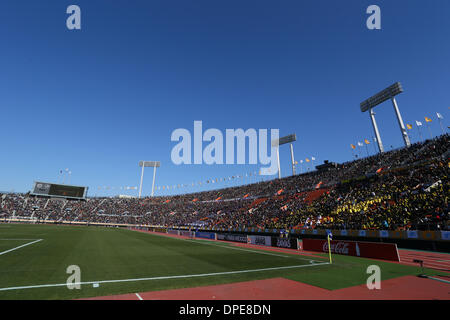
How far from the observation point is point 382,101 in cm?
5088

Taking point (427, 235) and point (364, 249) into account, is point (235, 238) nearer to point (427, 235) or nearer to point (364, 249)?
point (364, 249)

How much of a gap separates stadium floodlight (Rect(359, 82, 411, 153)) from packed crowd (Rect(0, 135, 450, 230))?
8152 millimetres

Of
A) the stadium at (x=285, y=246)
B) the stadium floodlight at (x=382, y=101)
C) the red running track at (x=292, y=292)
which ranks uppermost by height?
the stadium floodlight at (x=382, y=101)

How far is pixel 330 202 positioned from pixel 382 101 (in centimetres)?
3109

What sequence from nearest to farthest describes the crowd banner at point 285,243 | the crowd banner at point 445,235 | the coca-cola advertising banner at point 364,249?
the coca-cola advertising banner at point 364,249 → the crowd banner at point 445,235 → the crowd banner at point 285,243

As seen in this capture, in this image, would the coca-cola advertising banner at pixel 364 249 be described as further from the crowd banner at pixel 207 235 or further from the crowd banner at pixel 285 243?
the crowd banner at pixel 207 235

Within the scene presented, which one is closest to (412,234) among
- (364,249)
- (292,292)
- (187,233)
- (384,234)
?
(384,234)

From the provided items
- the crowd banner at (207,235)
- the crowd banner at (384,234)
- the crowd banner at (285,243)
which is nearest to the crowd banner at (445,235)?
the crowd banner at (384,234)

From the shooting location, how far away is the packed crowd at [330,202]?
2402 cm

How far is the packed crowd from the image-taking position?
24.0 metres

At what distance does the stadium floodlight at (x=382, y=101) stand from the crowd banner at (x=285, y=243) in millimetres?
33317

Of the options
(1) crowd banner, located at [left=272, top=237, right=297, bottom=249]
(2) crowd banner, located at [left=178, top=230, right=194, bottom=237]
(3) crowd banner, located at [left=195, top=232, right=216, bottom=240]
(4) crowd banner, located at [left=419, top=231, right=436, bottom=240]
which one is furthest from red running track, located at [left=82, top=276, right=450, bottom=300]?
(2) crowd banner, located at [left=178, top=230, right=194, bottom=237]

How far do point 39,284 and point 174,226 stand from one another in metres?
63.5
